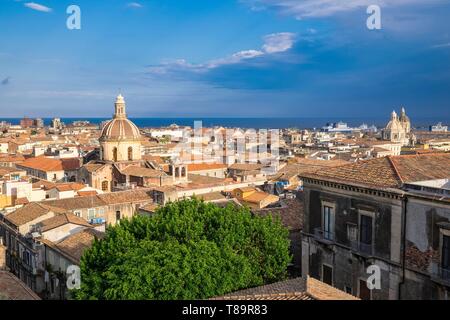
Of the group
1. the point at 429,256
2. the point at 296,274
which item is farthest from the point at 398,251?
the point at 296,274

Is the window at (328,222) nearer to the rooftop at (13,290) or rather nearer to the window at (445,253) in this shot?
the window at (445,253)

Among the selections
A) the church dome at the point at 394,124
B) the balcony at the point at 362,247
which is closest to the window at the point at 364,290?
the balcony at the point at 362,247

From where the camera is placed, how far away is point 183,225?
2122 centimetres

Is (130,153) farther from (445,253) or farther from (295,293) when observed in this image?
(295,293)

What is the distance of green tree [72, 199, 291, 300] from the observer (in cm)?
1814

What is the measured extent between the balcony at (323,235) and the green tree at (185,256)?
1.54m

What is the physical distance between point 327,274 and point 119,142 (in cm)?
4087

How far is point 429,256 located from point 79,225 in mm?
21457

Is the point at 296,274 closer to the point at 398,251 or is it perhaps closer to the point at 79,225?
the point at 398,251

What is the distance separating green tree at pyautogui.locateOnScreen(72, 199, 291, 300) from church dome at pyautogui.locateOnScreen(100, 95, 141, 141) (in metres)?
37.0

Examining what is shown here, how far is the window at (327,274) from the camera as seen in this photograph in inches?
879

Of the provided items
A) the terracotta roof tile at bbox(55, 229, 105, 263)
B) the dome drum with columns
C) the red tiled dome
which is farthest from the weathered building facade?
the red tiled dome
